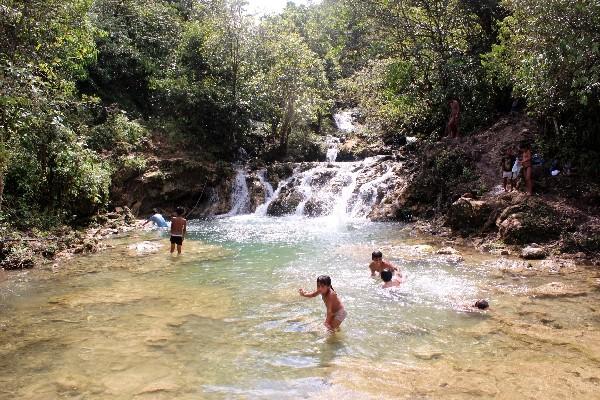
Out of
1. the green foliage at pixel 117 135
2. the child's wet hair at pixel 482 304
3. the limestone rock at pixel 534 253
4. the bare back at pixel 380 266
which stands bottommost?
the child's wet hair at pixel 482 304

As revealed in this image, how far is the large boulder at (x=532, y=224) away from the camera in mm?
11969

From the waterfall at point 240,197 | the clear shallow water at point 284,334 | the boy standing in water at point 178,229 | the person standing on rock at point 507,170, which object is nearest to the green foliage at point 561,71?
the person standing on rock at point 507,170

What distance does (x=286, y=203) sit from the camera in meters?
21.1

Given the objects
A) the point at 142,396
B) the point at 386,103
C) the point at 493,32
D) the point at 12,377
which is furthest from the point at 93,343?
the point at 493,32

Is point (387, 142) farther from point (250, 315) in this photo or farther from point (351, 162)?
point (250, 315)

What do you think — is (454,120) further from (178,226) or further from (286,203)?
(178,226)

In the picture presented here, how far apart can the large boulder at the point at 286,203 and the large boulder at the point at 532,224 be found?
9.97 m

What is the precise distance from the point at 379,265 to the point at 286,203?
1160 centimetres

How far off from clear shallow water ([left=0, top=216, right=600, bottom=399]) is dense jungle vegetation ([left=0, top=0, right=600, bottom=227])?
163 inches

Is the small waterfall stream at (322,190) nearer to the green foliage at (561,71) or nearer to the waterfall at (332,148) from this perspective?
the waterfall at (332,148)

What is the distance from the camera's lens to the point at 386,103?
76.8ft

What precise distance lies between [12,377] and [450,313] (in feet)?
21.2

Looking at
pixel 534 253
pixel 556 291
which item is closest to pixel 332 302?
pixel 556 291

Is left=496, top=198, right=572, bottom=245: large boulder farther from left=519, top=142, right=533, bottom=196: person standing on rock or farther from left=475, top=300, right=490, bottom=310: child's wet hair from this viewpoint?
left=475, top=300, right=490, bottom=310: child's wet hair
